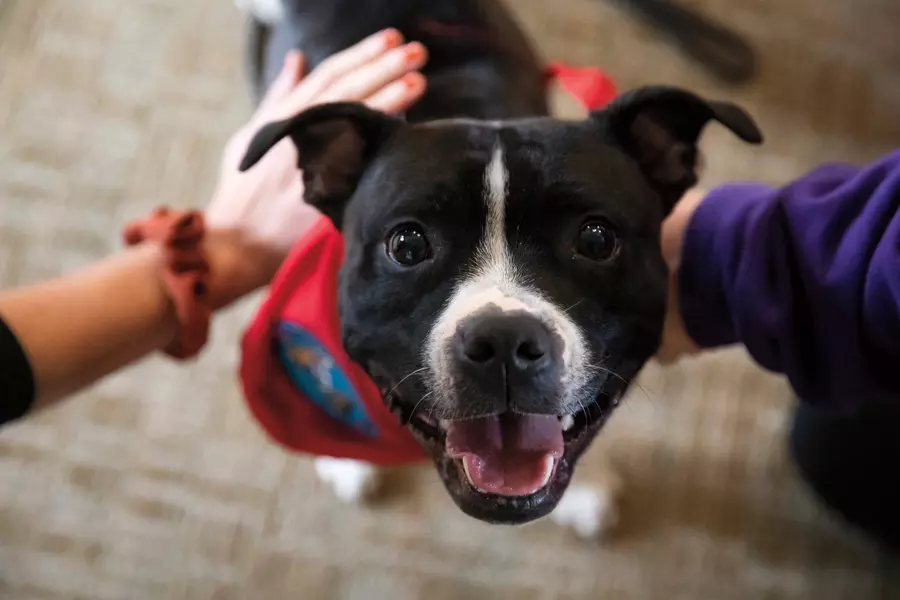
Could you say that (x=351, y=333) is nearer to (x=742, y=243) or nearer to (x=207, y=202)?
(x=742, y=243)

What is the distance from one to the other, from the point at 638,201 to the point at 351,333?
459mm

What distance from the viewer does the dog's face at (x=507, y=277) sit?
3.59ft

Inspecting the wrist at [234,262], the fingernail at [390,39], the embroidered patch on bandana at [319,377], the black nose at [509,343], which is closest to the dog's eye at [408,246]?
the black nose at [509,343]

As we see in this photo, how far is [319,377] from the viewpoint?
1.50 m

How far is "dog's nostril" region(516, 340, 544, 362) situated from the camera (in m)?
1.05

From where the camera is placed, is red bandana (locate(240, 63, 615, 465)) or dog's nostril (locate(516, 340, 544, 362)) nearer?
dog's nostril (locate(516, 340, 544, 362))

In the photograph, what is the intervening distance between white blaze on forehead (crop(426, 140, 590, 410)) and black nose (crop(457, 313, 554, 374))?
19mm

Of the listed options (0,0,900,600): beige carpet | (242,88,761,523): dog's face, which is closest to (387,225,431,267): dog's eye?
(242,88,761,523): dog's face

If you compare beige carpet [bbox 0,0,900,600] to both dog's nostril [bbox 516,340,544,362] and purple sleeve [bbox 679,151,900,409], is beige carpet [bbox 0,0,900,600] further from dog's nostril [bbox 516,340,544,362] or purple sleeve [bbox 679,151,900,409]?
dog's nostril [bbox 516,340,544,362]

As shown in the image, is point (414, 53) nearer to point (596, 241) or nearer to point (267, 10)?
point (596, 241)

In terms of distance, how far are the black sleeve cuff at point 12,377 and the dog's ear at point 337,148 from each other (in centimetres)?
47

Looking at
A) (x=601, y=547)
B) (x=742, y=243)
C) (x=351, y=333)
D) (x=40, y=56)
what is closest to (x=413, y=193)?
(x=351, y=333)

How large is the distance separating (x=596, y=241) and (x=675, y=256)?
0.30 m

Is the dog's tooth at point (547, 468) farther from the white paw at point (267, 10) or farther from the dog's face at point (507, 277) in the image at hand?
the white paw at point (267, 10)
